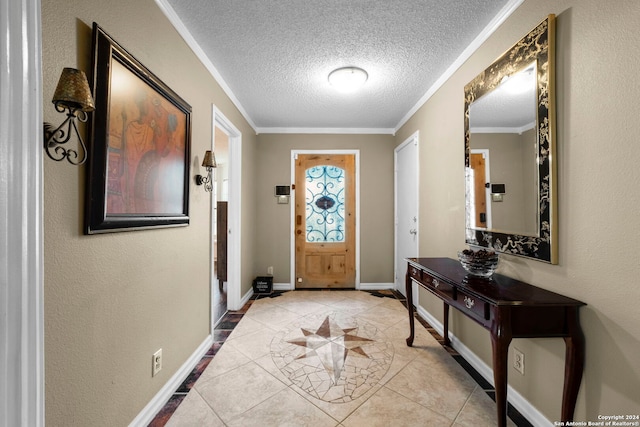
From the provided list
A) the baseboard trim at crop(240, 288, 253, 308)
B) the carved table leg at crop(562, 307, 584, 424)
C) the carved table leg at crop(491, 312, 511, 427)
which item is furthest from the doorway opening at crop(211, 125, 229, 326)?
the carved table leg at crop(562, 307, 584, 424)

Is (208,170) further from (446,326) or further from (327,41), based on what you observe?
(446,326)

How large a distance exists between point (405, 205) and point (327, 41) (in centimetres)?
231

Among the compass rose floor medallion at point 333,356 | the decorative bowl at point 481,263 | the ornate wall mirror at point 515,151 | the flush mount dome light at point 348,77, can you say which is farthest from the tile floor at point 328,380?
the flush mount dome light at point 348,77

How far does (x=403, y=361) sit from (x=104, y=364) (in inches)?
76.4

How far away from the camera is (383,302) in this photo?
11.4 ft

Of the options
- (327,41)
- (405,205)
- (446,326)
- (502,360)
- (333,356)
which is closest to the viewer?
(502,360)

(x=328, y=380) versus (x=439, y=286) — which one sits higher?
(x=439, y=286)

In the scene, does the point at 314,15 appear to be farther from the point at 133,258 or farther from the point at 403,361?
the point at 403,361

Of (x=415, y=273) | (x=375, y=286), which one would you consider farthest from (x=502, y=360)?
(x=375, y=286)

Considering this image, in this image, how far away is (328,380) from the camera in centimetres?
186

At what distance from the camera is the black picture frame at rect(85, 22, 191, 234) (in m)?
1.13

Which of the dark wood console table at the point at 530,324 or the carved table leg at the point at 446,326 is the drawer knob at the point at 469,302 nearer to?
the dark wood console table at the point at 530,324

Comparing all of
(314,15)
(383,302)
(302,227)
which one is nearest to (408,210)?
(383,302)

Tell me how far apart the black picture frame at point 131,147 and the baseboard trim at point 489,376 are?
2.39m
